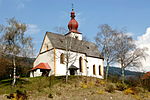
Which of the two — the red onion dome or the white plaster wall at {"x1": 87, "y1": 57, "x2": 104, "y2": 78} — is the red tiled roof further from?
the red onion dome

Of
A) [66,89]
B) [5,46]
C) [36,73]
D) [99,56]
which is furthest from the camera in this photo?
[99,56]

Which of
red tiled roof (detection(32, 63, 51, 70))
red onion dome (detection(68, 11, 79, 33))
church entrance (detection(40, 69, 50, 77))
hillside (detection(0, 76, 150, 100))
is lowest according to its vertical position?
hillside (detection(0, 76, 150, 100))

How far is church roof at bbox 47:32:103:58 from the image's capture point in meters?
36.4

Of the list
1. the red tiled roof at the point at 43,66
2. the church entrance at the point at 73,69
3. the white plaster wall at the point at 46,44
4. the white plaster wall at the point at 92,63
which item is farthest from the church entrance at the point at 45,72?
the white plaster wall at the point at 92,63

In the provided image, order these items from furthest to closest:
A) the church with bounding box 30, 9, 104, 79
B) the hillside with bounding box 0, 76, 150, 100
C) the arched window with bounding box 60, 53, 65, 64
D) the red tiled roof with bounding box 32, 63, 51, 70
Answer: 1. the arched window with bounding box 60, 53, 65, 64
2. the red tiled roof with bounding box 32, 63, 51, 70
3. the church with bounding box 30, 9, 104, 79
4. the hillside with bounding box 0, 76, 150, 100

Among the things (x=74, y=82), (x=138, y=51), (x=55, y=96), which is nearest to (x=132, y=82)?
(x=138, y=51)

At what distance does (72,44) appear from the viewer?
3856cm

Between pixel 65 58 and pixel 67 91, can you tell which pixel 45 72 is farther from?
pixel 67 91

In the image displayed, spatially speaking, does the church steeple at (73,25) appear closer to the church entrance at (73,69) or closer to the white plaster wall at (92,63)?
the white plaster wall at (92,63)

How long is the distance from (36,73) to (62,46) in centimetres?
632

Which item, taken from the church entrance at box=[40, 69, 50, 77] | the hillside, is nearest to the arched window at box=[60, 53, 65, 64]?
the church entrance at box=[40, 69, 50, 77]

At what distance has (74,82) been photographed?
1165 inches

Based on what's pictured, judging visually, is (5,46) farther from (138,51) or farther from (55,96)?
(138,51)

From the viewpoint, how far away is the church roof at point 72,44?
3644 cm
